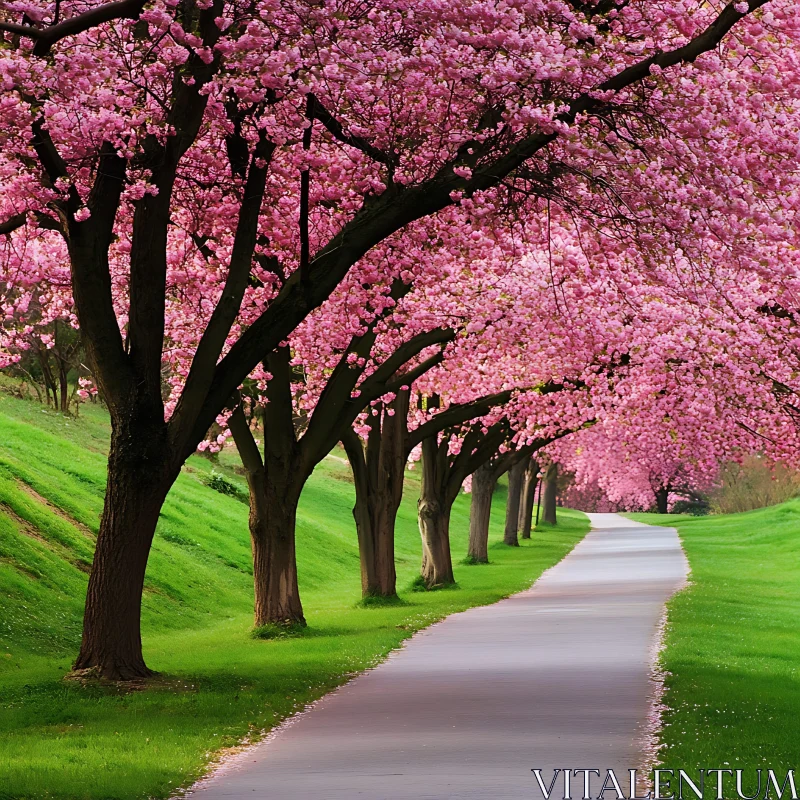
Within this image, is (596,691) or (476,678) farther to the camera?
(476,678)

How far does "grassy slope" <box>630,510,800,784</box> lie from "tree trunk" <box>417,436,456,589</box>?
18.6 feet

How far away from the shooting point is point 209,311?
64.7ft

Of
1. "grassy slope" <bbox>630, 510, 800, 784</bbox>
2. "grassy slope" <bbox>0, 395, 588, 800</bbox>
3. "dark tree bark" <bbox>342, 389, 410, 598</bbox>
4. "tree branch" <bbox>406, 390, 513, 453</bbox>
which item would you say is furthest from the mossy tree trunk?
"dark tree bark" <bbox>342, 389, 410, 598</bbox>

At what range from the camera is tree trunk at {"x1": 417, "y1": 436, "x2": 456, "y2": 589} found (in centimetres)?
3120

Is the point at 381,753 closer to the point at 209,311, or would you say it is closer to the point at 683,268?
the point at 683,268

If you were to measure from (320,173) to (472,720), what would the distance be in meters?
7.44

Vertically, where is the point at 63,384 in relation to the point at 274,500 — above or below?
above

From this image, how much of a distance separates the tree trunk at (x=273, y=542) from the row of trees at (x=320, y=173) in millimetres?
46

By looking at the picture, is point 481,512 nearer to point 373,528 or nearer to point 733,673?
point 373,528

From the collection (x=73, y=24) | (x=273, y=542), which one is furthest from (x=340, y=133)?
(x=273, y=542)

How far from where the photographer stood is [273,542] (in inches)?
796

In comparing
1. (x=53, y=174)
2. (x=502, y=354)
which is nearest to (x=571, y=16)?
(x=53, y=174)

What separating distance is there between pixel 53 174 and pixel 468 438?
66.9 feet

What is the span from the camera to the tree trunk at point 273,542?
20109 millimetres
